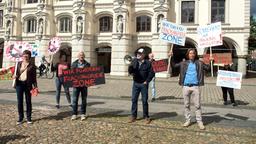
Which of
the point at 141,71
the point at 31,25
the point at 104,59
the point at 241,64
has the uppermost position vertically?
the point at 31,25

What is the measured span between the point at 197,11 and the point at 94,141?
29.4 m

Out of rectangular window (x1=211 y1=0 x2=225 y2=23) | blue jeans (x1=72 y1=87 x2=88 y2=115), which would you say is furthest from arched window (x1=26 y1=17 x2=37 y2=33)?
blue jeans (x1=72 y1=87 x2=88 y2=115)

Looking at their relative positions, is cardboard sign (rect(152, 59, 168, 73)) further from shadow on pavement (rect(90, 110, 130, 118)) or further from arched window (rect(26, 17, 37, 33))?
arched window (rect(26, 17, 37, 33))

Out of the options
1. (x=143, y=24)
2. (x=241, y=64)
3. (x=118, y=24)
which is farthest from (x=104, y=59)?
(x=241, y=64)

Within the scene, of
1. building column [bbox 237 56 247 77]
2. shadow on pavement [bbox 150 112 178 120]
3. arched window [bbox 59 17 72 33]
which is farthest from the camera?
arched window [bbox 59 17 72 33]

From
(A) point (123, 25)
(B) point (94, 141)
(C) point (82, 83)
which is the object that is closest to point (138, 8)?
(A) point (123, 25)

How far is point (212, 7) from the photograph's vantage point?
3481cm

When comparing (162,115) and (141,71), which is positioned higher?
(141,71)

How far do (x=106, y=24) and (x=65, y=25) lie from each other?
4.70m

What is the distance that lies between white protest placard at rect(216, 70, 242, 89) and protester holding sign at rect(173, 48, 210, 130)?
4208 millimetres

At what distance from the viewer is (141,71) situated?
979 cm

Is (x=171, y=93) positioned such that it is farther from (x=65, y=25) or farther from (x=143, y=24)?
(x=65, y=25)

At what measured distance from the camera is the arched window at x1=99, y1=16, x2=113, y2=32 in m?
37.7

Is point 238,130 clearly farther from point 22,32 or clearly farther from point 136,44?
point 22,32
